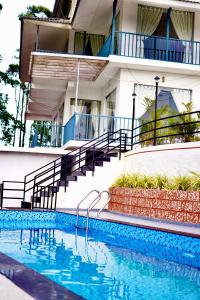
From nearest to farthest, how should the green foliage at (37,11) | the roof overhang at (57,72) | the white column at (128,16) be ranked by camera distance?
the roof overhang at (57,72)
the white column at (128,16)
the green foliage at (37,11)

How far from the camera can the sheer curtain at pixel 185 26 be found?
19.3 metres

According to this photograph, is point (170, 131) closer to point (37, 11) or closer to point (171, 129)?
point (171, 129)

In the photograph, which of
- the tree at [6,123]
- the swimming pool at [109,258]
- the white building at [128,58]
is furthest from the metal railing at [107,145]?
the tree at [6,123]

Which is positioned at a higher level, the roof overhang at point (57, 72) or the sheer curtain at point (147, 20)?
the sheer curtain at point (147, 20)

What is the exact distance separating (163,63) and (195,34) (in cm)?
248

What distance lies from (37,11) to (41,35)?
60.2 feet

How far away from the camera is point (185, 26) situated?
19.5m

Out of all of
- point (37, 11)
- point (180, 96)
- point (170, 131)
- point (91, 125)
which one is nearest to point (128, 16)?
point (180, 96)

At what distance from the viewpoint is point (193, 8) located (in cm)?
1866

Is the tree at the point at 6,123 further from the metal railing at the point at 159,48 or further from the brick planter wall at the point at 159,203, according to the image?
the brick planter wall at the point at 159,203

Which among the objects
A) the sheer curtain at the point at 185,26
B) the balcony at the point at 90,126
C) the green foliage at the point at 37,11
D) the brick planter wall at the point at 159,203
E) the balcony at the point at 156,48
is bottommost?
the brick planter wall at the point at 159,203

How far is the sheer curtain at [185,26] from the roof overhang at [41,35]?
185 inches

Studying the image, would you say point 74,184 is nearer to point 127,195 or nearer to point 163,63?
point 127,195

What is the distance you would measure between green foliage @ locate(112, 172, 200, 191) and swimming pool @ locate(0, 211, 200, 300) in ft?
6.16
